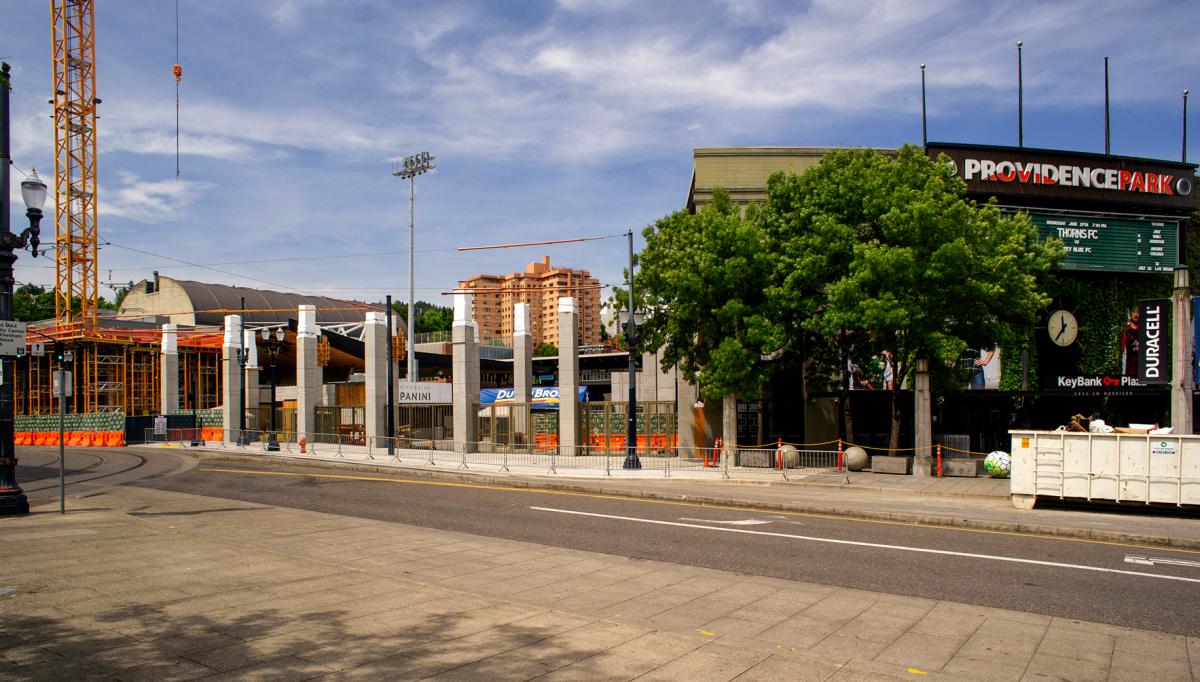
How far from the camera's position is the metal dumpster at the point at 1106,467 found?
1684 cm

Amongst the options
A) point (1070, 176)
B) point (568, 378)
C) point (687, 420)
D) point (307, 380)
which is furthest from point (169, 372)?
point (1070, 176)

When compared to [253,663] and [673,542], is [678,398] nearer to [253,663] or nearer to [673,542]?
[673,542]

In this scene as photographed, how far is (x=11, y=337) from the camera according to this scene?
14.4m

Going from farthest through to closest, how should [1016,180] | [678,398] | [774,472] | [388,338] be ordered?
[388,338], [678,398], [1016,180], [774,472]

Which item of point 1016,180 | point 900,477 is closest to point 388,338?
point 900,477

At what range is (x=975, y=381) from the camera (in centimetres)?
3456

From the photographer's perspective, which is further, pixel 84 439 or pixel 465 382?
pixel 84 439

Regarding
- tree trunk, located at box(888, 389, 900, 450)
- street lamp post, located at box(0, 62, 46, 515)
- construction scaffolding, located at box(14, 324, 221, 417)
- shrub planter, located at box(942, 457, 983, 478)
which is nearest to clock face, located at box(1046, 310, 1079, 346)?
tree trunk, located at box(888, 389, 900, 450)

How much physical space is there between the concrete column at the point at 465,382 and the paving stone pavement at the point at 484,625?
26461 mm

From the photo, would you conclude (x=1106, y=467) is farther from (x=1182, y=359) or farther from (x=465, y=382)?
(x=465, y=382)

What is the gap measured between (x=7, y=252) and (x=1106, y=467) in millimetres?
22819

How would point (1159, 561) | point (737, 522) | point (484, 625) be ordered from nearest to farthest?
point (484, 625) < point (1159, 561) < point (737, 522)

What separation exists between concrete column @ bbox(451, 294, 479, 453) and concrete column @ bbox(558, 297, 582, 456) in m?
4.63

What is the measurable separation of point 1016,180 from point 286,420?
4316 cm
